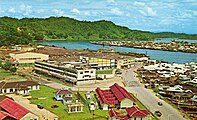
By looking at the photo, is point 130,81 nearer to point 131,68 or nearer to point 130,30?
point 131,68

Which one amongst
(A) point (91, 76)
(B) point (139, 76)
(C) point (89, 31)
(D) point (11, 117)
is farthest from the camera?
(C) point (89, 31)

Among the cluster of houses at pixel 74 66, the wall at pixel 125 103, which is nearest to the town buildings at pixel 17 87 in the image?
the cluster of houses at pixel 74 66

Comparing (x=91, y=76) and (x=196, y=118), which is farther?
(x=91, y=76)

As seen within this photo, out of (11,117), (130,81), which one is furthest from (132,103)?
(130,81)

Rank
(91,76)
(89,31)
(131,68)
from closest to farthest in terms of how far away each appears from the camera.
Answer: (91,76), (131,68), (89,31)

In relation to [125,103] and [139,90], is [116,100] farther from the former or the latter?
[139,90]

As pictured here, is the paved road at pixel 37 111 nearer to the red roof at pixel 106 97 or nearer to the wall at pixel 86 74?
the red roof at pixel 106 97

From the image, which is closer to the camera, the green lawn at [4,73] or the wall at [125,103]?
the wall at [125,103]

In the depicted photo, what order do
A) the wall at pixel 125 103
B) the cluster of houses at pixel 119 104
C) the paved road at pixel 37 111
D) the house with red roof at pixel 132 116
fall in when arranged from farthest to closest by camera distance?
the wall at pixel 125 103, the paved road at pixel 37 111, the cluster of houses at pixel 119 104, the house with red roof at pixel 132 116
